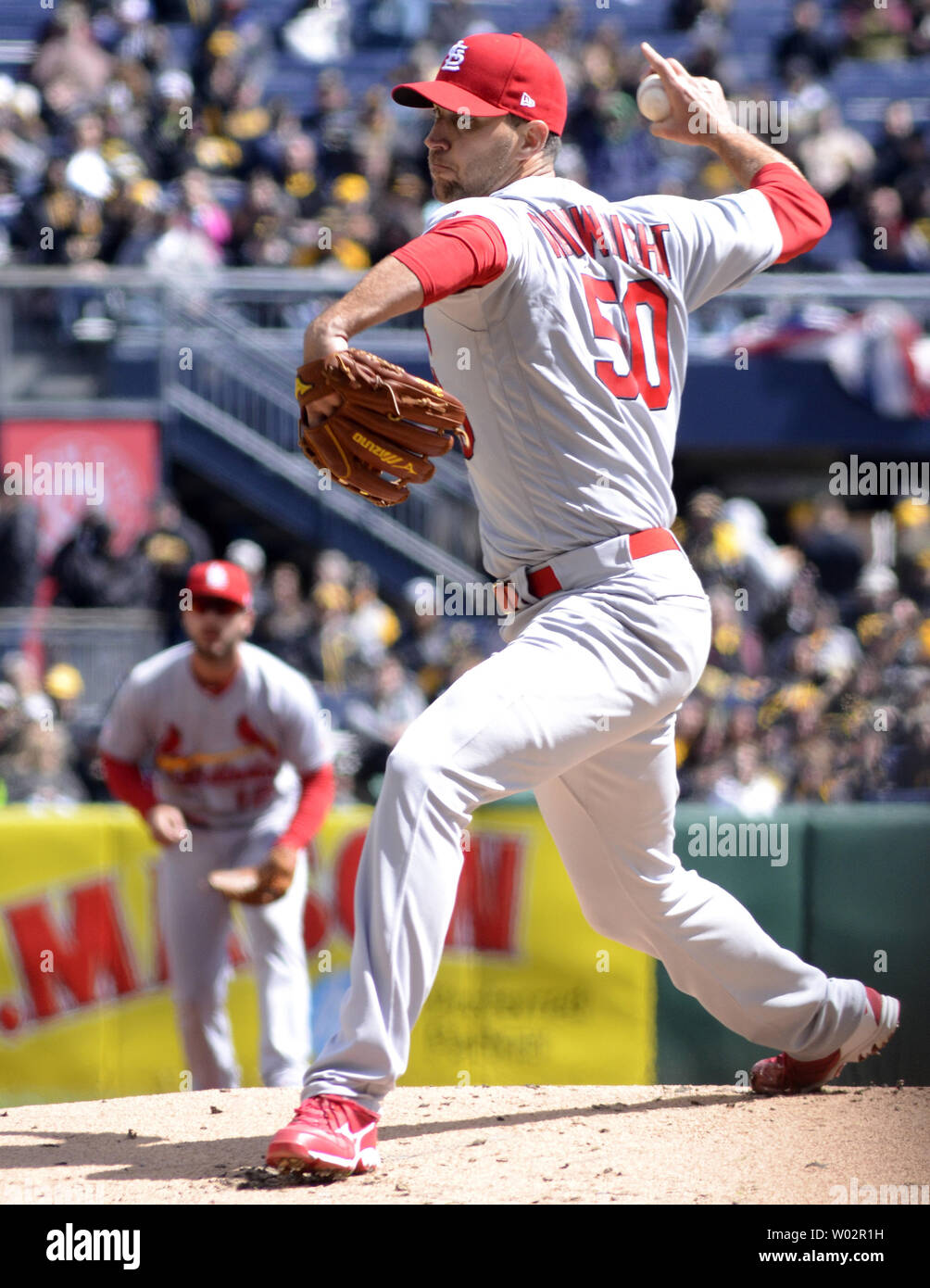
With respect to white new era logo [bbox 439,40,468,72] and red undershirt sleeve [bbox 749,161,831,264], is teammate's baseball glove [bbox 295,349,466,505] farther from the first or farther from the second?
red undershirt sleeve [bbox 749,161,831,264]

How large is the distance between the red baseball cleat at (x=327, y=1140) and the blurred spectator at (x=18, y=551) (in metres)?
7.06

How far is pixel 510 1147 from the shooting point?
10.8ft

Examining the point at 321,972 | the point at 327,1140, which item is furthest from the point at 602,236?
the point at 321,972

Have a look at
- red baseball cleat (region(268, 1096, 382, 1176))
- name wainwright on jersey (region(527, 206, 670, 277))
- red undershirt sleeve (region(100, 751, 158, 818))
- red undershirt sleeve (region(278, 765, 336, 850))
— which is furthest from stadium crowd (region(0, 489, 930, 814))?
red baseball cleat (region(268, 1096, 382, 1176))

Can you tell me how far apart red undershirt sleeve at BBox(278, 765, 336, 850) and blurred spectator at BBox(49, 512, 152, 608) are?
419 cm

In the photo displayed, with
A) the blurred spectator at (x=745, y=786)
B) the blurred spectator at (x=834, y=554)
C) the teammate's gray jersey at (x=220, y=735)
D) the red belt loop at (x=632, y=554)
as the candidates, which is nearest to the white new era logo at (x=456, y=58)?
the red belt loop at (x=632, y=554)

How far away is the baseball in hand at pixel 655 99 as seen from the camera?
144 inches

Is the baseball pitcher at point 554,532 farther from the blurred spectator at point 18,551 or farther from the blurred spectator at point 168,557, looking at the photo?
the blurred spectator at point 18,551

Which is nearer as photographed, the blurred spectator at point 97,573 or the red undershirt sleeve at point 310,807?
the red undershirt sleeve at point 310,807

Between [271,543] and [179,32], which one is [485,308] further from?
[179,32]

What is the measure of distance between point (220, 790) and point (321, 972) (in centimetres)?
105

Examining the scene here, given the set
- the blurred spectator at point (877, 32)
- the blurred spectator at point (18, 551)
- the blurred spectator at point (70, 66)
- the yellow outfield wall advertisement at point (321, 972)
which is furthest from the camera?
the blurred spectator at point (877, 32)

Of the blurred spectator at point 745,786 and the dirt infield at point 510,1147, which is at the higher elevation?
the dirt infield at point 510,1147

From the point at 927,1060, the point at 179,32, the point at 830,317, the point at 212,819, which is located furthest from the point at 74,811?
the point at 179,32
